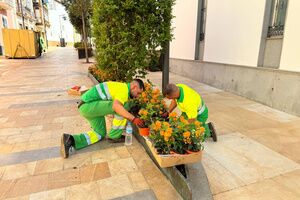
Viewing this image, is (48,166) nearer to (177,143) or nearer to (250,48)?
(177,143)

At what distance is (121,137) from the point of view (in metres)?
3.89

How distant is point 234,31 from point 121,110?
5.70 metres

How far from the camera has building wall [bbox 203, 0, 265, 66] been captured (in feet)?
21.2

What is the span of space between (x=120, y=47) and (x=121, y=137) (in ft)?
8.13

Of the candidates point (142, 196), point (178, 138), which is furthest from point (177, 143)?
point (142, 196)

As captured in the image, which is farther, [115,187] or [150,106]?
[150,106]

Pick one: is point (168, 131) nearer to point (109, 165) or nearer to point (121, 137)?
point (109, 165)

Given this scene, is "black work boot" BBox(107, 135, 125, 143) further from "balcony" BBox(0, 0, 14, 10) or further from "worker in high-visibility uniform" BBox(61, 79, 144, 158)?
"balcony" BBox(0, 0, 14, 10)

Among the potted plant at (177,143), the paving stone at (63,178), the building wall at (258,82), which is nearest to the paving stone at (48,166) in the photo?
the paving stone at (63,178)

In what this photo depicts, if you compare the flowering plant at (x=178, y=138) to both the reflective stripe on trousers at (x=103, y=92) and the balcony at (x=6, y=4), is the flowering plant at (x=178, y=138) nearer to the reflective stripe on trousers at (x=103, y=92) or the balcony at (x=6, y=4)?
the reflective stripe on trousers at (x=103, y=92)

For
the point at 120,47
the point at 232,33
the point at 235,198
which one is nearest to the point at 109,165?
the point at 235,198

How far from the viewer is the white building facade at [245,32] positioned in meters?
5.42

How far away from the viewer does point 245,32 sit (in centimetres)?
684

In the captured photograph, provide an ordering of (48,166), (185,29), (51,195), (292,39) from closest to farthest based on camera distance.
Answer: (51,195), (48,166), (292,39), (185,29)
